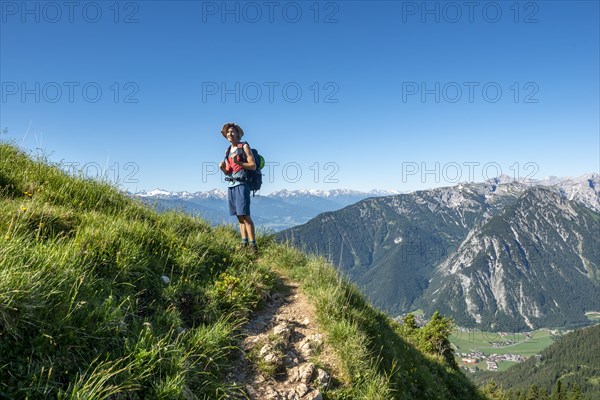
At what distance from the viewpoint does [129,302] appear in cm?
477

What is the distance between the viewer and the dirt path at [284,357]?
500cm

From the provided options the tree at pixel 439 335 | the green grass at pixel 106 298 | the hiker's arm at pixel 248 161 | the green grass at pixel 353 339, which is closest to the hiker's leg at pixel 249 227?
the green grass at pixel 353 339

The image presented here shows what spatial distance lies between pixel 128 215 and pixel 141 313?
358 centimetres

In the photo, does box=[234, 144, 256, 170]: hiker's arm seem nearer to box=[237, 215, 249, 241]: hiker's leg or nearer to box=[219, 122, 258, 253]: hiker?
box=[219, 122, 258, 253]: hiker

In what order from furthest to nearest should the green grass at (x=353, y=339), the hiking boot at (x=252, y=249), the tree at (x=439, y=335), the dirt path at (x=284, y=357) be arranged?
the tree at (x=439, y=335)
the hiking boot at (x=252, y=249)
the green grass at (x=353, y=339)
the dirt path at (x=284, y=357)

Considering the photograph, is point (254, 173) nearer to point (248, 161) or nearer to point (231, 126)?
point (248, 161)

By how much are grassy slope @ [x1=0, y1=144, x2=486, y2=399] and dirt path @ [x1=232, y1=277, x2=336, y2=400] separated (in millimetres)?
267

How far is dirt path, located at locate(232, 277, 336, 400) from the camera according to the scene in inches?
197

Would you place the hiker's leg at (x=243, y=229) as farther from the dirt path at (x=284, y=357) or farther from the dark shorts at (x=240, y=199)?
the dirt path at (x=284, y=357)

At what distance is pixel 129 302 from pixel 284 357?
260 cm

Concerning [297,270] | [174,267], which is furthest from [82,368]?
[297,270]

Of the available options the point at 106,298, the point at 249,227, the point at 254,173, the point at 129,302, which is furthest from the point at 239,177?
the point at 106,298

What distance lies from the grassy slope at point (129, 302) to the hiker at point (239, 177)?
0.74m

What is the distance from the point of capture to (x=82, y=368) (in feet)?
11.4
